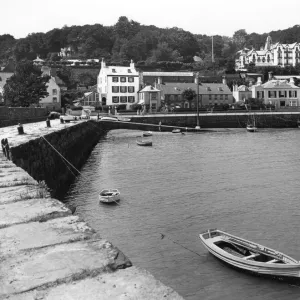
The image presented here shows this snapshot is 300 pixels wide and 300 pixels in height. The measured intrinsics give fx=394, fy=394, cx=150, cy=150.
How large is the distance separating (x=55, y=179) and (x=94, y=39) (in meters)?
168

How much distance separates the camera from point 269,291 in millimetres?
12016

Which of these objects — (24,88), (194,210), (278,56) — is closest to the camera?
(194,210)

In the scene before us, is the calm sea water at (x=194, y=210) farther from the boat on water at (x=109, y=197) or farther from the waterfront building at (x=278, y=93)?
the waterfront building at (x=278, y=93)

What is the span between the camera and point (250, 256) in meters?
13.2

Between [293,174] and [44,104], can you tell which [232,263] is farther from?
[44,104]

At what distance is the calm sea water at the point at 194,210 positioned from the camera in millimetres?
12844

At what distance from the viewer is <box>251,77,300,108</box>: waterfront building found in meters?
99.3

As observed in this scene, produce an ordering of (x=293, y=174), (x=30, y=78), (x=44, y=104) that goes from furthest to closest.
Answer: (x=44, y=104) → (x=30, y=78) → (x=293, y=174)

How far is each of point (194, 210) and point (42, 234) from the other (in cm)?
1496

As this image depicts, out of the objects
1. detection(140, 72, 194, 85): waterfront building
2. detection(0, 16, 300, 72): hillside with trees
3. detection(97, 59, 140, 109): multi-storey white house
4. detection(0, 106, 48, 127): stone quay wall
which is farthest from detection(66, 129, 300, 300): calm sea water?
detection(0, 16, 300, 72): hillside with trees

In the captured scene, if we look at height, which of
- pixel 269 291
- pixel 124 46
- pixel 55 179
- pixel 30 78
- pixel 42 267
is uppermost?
pixel 124 46

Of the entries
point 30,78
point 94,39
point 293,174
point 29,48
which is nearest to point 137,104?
point 30,78

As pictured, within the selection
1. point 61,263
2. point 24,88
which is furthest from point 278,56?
point 61,263

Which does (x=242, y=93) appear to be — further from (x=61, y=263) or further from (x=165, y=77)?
(x=61, y=263)
